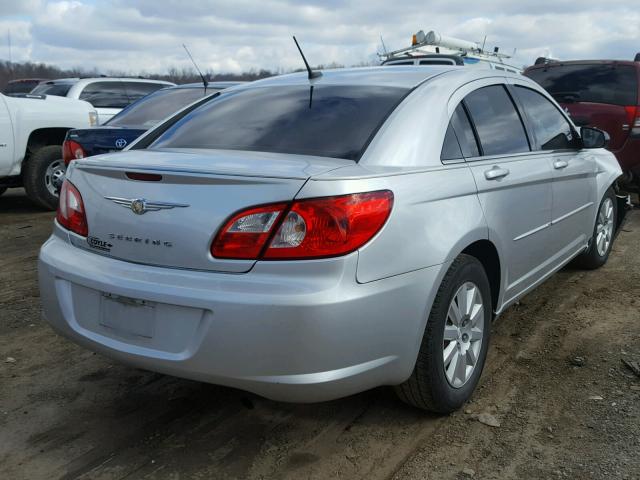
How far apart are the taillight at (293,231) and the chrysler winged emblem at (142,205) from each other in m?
0.25

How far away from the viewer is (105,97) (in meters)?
11.3

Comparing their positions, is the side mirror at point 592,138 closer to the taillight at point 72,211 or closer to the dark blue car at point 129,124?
the dark blue car at point 129,124

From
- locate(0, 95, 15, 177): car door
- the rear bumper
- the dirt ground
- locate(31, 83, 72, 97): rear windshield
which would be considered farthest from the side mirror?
locate(31, 83, 72, 97): rear windshield

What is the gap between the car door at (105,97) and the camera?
435 inches

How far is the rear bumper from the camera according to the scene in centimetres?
234

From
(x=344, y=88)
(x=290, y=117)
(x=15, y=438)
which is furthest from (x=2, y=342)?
(x=344, y=88)

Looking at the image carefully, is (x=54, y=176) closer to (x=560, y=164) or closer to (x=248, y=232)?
(x=560, y=164)

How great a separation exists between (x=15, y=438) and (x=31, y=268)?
3.04 meters

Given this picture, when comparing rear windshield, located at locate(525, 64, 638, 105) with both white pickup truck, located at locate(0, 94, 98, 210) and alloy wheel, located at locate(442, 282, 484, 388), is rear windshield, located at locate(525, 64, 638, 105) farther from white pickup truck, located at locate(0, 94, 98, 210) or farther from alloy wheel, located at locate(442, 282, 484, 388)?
white pickup truck, located at locate(0, 94, 98, 210)

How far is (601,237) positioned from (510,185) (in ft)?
8.12

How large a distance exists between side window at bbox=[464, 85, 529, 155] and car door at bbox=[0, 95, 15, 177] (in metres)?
6.35

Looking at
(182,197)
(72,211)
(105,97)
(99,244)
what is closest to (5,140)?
(105,97)

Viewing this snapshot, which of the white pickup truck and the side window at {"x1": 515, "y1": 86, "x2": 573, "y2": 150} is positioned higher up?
the side window at {"x1": 515, "y1": 86, "x2": 573, "y2": 150}

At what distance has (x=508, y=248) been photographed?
3.39 metres
